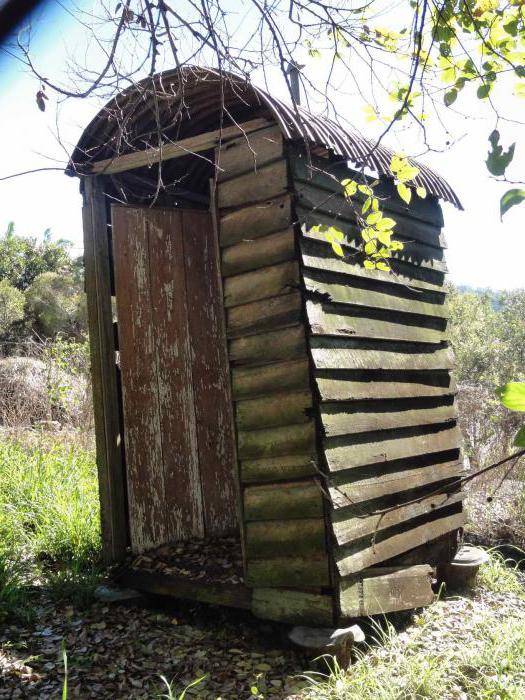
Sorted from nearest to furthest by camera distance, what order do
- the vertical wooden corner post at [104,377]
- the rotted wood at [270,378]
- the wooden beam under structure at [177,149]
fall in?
the rotted wood at [270,378]
the wooden beam under structure at [177,149]
the vertical wooden corner post at [104,377]

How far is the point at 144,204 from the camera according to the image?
5410 mm

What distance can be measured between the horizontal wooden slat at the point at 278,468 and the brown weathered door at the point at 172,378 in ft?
2.30

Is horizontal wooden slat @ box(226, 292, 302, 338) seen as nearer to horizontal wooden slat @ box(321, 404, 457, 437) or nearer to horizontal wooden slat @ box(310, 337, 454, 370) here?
horizontal wooden slat @ box(310, 337, 454, 370)

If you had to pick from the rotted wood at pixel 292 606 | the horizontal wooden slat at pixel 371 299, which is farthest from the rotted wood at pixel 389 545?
the horizontal wooden slat at pixel 371 299

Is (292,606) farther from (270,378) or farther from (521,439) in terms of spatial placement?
(521,439)

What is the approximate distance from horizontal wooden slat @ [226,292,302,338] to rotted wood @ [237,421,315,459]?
2.08 ft

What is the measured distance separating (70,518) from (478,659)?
3.16 m

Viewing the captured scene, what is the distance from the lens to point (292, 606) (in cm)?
397

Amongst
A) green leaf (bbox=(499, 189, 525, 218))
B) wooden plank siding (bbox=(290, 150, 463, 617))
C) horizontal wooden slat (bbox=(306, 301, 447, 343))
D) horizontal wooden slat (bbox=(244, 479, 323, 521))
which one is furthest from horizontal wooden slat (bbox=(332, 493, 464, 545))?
green leaf (bbox=(499, 189, 525, 218))

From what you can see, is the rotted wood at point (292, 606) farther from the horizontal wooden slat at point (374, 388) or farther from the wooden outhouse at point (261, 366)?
the horizontal wooden slat at point (374, 388)

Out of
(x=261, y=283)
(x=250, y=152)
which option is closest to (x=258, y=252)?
(x=261, y=283)

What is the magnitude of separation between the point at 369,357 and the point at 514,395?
3370mm

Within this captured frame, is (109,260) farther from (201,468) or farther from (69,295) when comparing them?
(69,295)

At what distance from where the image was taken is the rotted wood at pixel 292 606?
12.7 feet
